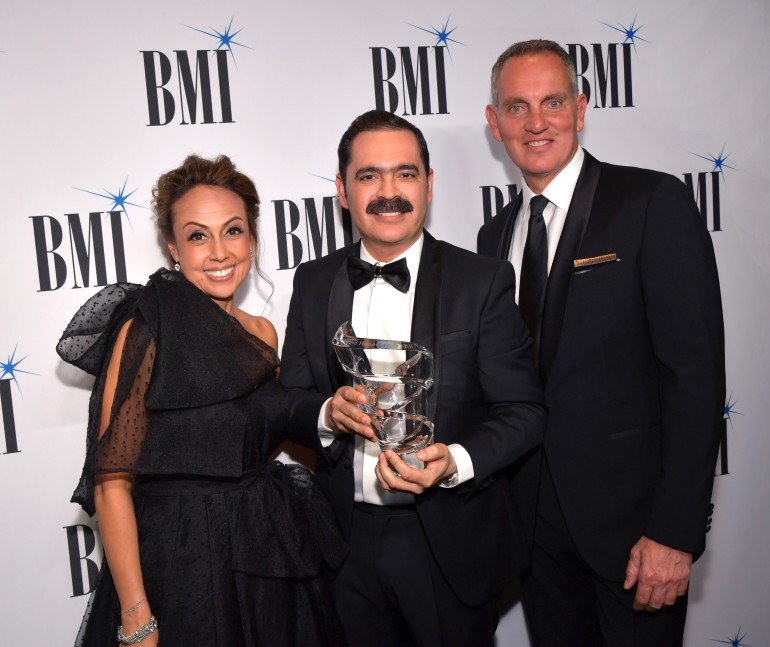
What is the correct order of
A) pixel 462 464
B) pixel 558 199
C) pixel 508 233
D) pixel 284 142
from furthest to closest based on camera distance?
pixel 284 142, pixel 508 233, pixel 558 199, pixel 462 464

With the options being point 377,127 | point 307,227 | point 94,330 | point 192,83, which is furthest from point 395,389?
point 192,83

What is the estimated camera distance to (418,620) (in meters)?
1.89

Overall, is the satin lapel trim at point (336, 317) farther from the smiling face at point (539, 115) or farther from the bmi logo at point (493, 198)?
the bmi logo at point (493, 198)

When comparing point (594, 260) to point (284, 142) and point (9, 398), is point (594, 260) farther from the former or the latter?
point (9, 398)

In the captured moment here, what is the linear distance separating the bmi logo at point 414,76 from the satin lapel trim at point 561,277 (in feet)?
2.81

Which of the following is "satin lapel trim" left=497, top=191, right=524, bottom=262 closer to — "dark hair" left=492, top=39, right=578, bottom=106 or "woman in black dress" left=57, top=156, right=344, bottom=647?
"dark hair" left=492, top=39, right=578, bottom=106

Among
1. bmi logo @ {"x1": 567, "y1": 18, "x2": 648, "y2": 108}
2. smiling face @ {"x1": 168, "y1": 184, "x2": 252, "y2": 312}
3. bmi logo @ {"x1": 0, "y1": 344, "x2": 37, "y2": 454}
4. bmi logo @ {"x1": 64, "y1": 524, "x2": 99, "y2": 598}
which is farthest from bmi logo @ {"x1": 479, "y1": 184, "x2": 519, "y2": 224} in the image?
bmi logo @ {"x1": 64, "y1": 524, "x2": 99, "y2": 598}

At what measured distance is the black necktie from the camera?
1.99 m

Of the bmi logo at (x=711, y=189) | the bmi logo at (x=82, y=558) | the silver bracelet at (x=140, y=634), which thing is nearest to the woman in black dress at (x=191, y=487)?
the silver bracelet at (x=140, y=634)

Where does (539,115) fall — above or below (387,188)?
above

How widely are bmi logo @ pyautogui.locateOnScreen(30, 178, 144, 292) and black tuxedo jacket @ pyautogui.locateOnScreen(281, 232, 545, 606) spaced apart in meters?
0.86

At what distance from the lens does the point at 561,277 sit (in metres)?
1.93

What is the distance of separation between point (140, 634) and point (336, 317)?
92cm

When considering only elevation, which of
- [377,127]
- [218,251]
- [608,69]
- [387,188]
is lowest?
[218,251]
